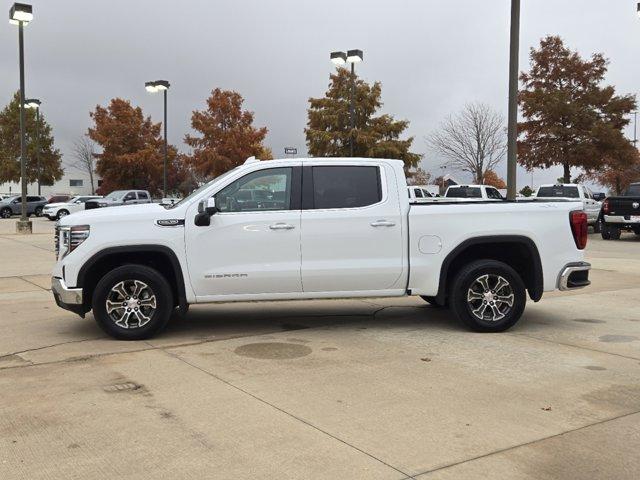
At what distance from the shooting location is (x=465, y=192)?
82.6 feet

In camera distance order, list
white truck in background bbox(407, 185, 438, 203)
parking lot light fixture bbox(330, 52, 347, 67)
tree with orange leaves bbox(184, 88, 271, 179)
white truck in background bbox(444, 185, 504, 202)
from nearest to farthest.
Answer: white truck in background bbox(407, 185, 438, 203) → white truck in background bbox(444, 185, 504, 202) → parking lot light fixture bbox(330, 52, 347, 67) → tree with orange leaves bbox(184, 88, 271, 179)

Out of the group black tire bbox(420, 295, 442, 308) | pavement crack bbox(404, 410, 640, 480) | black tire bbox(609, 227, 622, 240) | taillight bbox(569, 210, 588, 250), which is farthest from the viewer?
black tire bbox(609, 227, 622, 240)

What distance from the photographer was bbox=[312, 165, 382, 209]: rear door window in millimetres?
7062

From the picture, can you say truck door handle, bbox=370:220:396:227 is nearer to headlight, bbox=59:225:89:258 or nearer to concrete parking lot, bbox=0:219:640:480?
concrete parking lot, bbox=0:219:640:480

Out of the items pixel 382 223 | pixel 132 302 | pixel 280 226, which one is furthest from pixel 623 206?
pixel 132 302

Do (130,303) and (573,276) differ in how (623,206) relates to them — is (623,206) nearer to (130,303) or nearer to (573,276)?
(573,276)

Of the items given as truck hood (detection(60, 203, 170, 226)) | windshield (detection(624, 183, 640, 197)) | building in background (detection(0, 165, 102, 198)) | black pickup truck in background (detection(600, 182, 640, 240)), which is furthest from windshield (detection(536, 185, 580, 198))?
building in background (detection(0, 165, 102, 198))

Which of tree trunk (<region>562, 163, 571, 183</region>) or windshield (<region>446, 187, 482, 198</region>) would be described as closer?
windshield (<region>446, 187, 482, 198</region>)

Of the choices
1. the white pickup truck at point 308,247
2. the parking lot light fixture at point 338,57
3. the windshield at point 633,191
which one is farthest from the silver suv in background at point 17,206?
the white pickup truck at point 308,247

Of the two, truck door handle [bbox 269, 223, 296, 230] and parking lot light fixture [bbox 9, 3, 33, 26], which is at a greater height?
parking lot light fixture [bbox 9, 3, 33, 26]

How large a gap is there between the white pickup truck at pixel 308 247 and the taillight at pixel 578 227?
16mm

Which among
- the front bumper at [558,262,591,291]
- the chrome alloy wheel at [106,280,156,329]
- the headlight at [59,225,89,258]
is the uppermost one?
the headlight at [59,225,89,258]

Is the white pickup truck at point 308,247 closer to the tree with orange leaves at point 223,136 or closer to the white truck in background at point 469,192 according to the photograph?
the white truck in background at point 469,192

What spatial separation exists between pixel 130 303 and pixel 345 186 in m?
2.58
